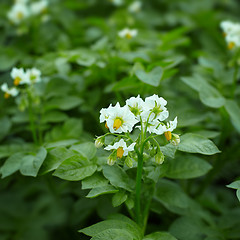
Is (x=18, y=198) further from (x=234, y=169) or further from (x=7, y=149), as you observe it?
(x=234, y=169)

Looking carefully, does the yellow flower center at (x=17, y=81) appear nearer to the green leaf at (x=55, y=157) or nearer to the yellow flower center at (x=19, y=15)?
the green leaf at (x=55, y=157)

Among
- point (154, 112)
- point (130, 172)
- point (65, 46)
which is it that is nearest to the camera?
point (154, 112)

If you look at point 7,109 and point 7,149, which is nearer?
point 7,149

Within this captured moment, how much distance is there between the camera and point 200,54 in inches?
67.7

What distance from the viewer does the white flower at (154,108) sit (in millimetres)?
896

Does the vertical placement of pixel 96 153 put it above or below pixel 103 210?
above

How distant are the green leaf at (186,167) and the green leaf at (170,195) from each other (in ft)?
0.16

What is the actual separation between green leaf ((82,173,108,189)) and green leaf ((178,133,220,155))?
0.79 feet

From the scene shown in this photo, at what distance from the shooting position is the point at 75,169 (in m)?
0.98

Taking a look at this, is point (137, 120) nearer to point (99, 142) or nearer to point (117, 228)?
point (99, 142)

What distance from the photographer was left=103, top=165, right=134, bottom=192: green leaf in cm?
95

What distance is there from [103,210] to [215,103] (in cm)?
56

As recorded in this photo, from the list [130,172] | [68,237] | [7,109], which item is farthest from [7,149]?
[68,237]

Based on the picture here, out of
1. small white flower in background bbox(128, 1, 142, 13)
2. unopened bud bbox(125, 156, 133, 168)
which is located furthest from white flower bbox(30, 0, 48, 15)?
unopened bud bbox(125, 156, 133, 168)
